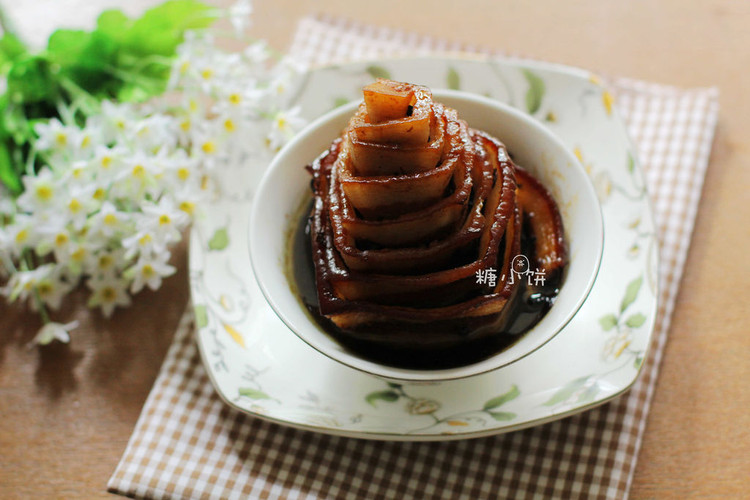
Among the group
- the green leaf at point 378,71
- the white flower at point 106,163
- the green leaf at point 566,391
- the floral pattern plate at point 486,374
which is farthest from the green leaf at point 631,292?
the white flower at point 106,163

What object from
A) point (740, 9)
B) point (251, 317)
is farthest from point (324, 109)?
point (740, 9)

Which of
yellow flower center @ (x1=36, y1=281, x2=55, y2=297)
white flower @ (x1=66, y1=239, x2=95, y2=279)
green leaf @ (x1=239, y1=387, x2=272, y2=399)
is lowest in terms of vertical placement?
green leaf @ (x1=239, y1=387, x2=272, y2=399)

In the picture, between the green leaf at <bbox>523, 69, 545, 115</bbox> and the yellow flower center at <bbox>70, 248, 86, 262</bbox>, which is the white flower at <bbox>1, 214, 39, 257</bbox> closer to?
the yellow flower center at <bbox>70, 248, 86, 262</bbox>

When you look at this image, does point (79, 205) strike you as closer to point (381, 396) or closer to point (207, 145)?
point (207, 145)

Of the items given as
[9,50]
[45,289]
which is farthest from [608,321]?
[9,50]

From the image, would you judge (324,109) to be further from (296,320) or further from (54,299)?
(54,299)

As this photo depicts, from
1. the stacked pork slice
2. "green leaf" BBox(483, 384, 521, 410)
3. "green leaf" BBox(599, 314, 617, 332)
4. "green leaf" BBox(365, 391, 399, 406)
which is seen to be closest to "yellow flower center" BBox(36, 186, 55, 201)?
the stacked pork slice

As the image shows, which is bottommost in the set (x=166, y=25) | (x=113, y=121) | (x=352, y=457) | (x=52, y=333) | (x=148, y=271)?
(x=352, y=457)
